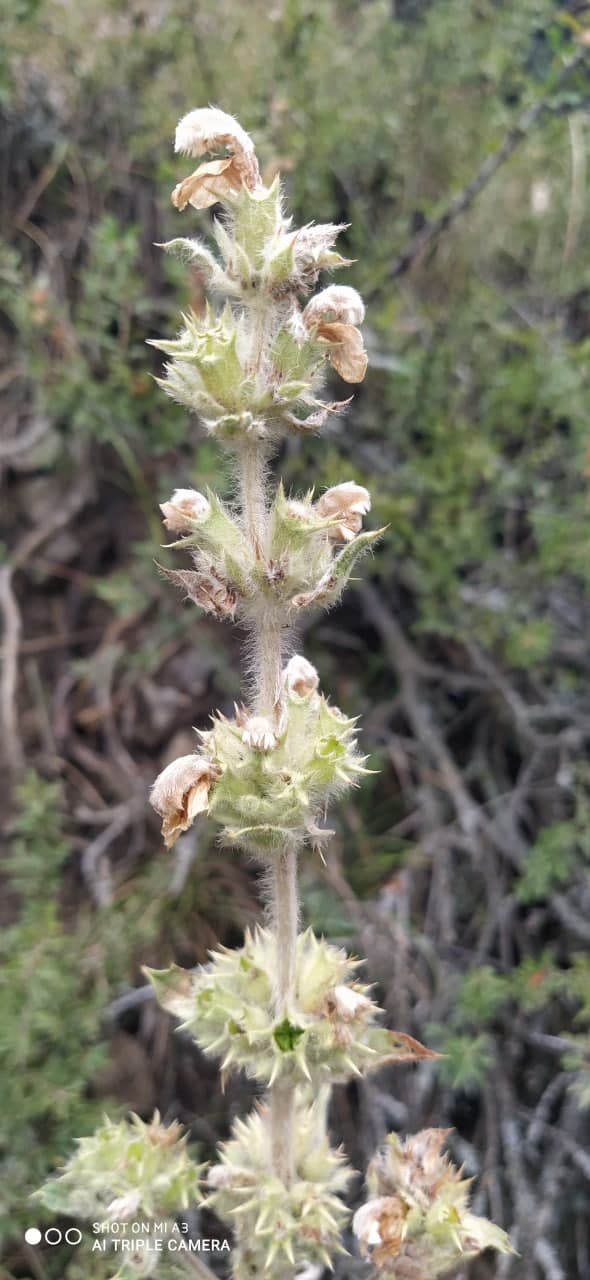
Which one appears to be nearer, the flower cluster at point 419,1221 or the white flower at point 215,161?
the white flower at point 215,161

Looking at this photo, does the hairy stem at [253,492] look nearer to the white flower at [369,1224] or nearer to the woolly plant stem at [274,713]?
the woolly plant stem at [274,713]

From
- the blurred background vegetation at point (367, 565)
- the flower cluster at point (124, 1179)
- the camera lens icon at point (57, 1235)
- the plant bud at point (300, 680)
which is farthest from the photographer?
the blurred background vegetation at point (367, 565)

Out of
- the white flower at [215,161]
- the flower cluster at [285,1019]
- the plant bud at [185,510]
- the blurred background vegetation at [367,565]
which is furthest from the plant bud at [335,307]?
the blurred background vegetation at [367,565]

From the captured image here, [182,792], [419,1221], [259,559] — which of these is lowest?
[419,1221]

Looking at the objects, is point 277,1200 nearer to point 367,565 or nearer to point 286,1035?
point 286,1035

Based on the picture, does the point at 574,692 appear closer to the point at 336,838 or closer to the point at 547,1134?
the point at 336,838

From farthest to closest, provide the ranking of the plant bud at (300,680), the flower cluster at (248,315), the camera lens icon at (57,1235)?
the camera lens icon at (57,1235) → the plant bud at (300,680) → the flower cluster at (248,315)

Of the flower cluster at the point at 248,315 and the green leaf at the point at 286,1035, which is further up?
the flower cluster at the point at 248,315

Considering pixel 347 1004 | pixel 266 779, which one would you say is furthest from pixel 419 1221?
pixel 266 779
